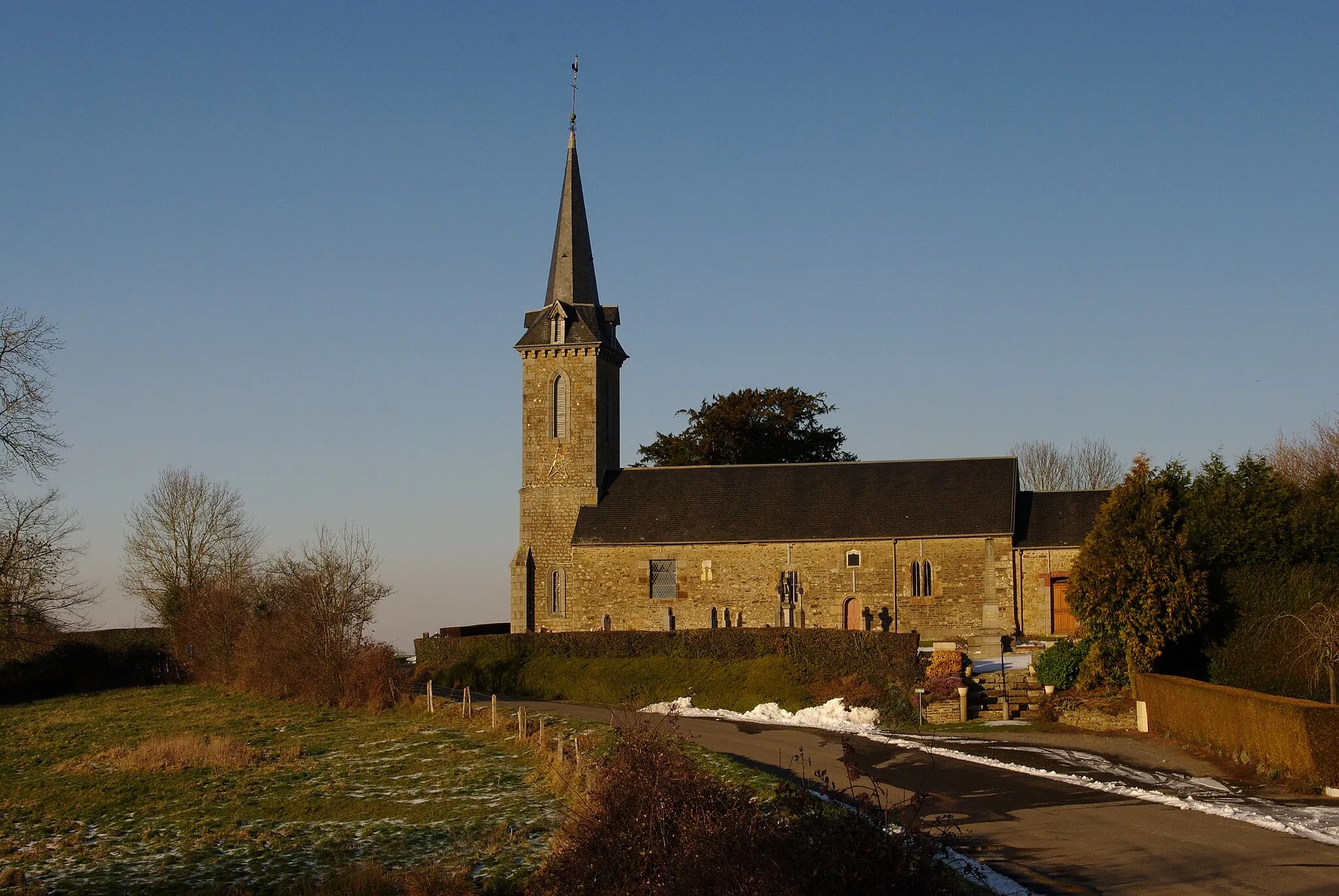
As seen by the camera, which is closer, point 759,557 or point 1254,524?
point 1254,524

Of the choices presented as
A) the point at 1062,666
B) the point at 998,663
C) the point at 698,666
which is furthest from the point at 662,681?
the point at 1062,666

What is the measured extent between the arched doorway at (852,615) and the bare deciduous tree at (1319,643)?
1812 cm

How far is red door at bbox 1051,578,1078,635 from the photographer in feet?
128

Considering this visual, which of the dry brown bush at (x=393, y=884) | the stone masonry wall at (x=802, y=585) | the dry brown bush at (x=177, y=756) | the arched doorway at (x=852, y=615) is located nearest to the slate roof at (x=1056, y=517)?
the stone masonry wall at (x=802, y=585)

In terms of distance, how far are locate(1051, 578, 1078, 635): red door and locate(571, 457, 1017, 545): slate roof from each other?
91.9 inches

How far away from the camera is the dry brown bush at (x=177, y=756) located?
82.1 feet

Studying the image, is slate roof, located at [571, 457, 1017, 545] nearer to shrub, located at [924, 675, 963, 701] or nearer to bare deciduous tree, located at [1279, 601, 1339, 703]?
shrub, located at [924, 675, 963, 701]

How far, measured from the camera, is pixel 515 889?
14422 millimetres

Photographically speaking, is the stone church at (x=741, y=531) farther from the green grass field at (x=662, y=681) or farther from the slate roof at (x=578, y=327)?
the green grass field at (x=662, y=681)

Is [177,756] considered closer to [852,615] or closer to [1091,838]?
[1091,838]

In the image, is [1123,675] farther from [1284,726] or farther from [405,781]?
[405,781]

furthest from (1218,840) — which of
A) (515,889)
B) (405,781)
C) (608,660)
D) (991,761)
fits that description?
(608,660)

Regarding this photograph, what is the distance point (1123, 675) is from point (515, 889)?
55.5 ft

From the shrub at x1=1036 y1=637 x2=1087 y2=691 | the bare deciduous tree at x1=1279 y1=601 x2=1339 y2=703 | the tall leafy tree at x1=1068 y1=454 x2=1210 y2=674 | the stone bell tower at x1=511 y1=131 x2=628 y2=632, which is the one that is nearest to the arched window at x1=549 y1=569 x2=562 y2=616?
the stone bell tower at x1=511 y1=131 x2=628 y2=632
